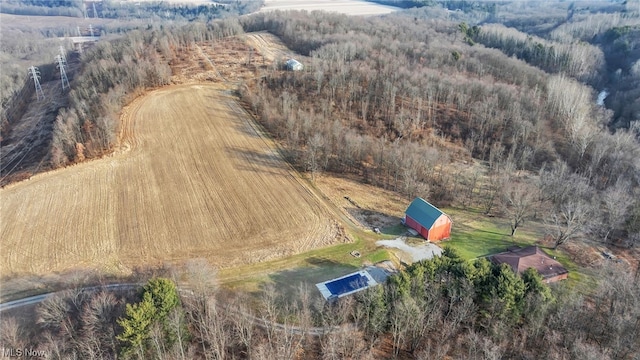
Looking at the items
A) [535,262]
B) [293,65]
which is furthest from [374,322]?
[293,65]

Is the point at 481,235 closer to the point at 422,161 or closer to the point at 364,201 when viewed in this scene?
the point at 422,161

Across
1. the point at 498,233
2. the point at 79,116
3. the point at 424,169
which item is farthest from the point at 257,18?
the point at 498,233

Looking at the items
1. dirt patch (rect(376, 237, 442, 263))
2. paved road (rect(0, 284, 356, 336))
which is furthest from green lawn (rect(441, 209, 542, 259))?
paved road (rect(0, 284, 356, 336))

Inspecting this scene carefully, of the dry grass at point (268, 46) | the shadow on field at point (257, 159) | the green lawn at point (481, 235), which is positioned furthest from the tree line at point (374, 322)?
the dry grass at point (268, 46)

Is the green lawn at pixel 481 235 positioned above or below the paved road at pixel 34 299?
below

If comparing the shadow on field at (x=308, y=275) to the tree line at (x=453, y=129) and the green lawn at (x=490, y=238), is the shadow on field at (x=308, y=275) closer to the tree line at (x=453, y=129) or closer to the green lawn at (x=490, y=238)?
the green lawn at (x=490, y=238)

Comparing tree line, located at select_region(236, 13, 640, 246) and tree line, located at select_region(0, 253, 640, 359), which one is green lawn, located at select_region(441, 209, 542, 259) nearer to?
tree line, located at select_region(236, 13, 640, 246)

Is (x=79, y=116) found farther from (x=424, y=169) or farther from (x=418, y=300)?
(x=418, y=300)
